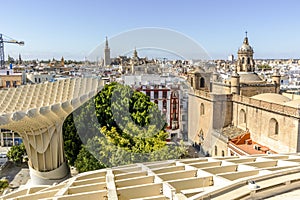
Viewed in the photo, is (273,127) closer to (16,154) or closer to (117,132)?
(117,132)

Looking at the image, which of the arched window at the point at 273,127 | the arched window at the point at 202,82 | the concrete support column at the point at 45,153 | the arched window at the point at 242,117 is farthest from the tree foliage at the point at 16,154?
the arched window at the point at 273,127

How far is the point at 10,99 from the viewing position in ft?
43.5

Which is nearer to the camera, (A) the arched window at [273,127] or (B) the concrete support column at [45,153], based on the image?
(B) the concrete support column at [45,153]

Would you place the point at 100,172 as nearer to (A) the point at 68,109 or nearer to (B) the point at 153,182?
(B) the point at 153,182

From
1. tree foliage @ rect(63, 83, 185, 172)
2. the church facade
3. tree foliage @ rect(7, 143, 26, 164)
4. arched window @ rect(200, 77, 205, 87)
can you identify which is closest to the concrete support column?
tree foliage @ rect(63, 83, 185, 172)

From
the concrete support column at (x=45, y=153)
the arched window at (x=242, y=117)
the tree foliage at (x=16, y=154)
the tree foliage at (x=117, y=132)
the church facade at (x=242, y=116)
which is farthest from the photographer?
the arched window at (x=242, y=117)

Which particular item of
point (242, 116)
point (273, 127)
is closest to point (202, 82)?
point (242, 116)

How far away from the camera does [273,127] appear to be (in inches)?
668

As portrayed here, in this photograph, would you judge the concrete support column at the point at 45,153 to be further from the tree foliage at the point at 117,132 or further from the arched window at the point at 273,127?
the arched window at the point at 273,127

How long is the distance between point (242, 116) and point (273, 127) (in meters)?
3.25

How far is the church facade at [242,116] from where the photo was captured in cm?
1580

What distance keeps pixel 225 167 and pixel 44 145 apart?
294 inches

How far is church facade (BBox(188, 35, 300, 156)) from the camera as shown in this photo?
15.8 metres

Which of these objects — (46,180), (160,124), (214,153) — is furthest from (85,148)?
(214,153)
